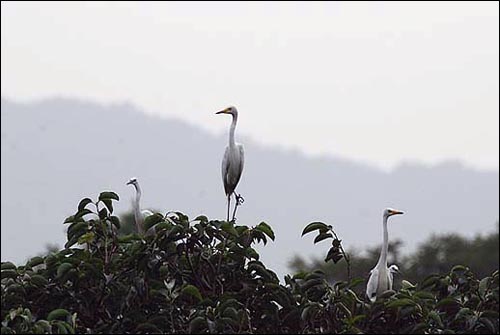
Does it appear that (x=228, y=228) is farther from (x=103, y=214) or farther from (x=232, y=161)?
(x=232, y=161)

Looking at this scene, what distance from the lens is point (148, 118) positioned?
93.2 metres

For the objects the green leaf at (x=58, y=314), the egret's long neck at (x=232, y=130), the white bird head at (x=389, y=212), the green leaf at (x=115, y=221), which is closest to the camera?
the green leaf at (x=58, y=314)

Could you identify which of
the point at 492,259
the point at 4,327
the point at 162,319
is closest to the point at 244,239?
the point at 162,319

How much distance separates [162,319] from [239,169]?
426 centimetres

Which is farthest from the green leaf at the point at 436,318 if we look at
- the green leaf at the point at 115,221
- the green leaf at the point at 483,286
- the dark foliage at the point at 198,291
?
the green leaf at the point at 115,221

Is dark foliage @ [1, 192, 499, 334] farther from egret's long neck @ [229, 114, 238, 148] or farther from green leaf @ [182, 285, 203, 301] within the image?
egret's long neck @ [229, 114, 238, 148]

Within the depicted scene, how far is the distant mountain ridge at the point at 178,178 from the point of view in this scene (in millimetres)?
74125

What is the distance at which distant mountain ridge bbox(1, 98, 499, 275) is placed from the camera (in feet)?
243

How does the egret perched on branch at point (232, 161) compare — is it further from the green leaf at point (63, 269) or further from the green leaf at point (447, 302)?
the green leaf at point (63, 269)

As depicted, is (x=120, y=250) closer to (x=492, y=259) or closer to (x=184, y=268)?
(x=184, y=268)

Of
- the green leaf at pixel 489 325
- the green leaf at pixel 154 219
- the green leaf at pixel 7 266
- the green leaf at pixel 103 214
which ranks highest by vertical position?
the green leaf at pixel 103 214

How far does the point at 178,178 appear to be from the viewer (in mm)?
79500

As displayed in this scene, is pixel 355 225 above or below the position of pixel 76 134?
below

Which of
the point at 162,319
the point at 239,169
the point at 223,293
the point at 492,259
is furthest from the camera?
the point at 492,259
